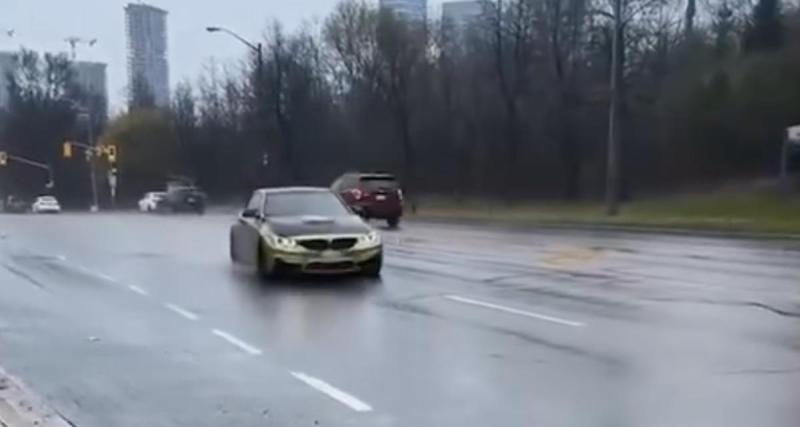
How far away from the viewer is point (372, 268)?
18969 millimetres

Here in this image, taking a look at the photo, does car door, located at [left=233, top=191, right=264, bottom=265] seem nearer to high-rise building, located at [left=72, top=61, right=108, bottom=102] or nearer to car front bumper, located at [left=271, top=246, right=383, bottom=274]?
car front bumper, located at [left=271, top=246, right=383, bottom=274]

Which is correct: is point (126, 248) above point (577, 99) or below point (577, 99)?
below

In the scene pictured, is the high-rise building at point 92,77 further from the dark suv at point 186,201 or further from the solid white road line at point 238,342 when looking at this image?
the solid white road line at point 238,342

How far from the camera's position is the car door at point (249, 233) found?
1972 cm

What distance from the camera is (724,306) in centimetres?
1410

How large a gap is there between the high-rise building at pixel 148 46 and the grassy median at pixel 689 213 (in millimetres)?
76648

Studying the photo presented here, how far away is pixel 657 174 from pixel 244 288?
43415 mm

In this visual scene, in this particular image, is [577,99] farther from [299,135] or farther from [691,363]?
[691,363]

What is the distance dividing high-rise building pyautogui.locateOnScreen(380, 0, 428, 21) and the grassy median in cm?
1794

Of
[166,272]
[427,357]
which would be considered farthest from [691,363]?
[166,272]

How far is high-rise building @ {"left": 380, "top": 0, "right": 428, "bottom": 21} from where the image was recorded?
7338cm

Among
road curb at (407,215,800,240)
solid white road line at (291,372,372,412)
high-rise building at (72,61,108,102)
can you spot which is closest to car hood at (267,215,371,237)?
solid white road line at (291,372,372,412)

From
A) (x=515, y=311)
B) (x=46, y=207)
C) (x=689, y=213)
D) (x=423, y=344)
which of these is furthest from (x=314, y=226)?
(x=46, y=207)

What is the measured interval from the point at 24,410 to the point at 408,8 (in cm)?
6954
